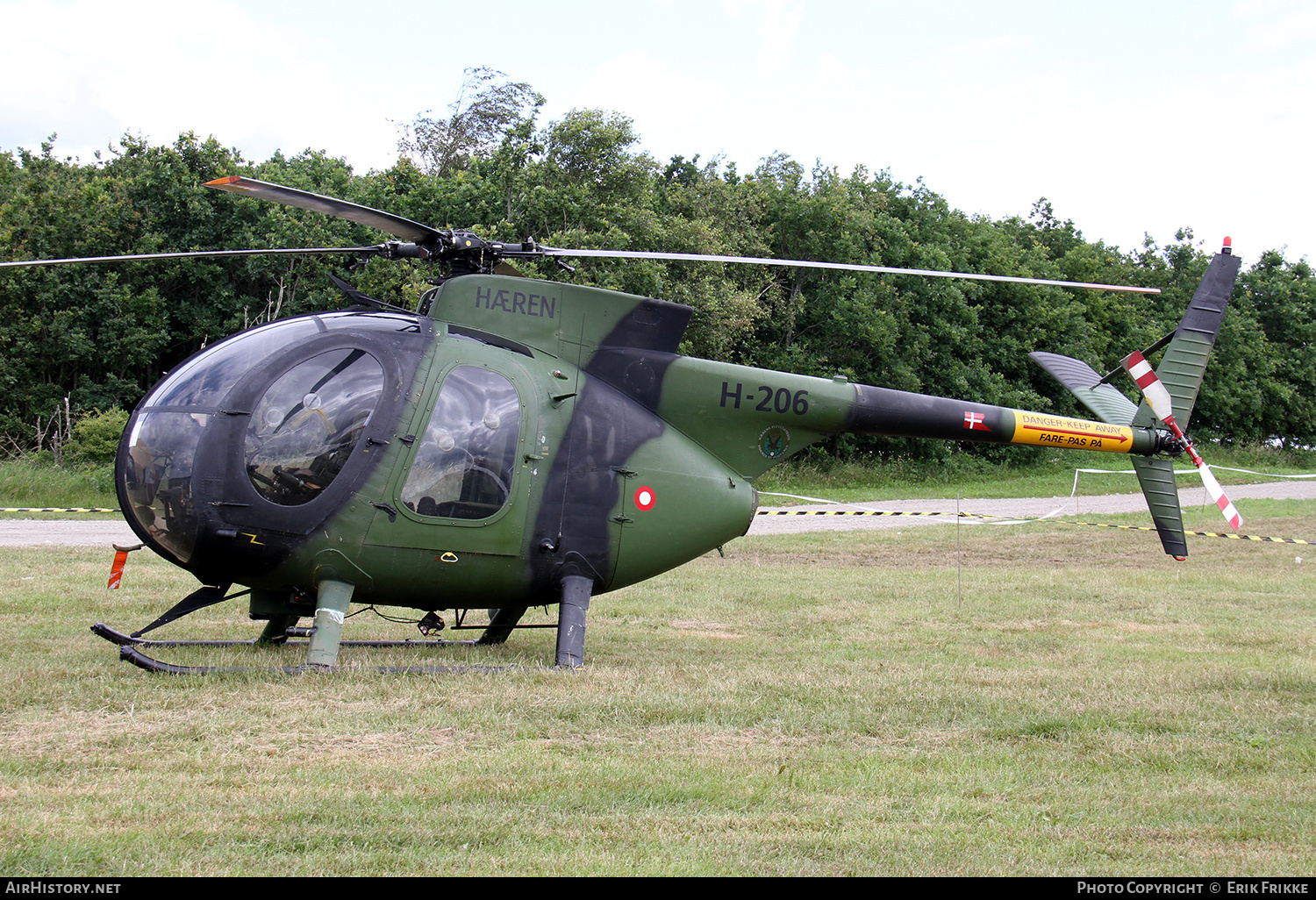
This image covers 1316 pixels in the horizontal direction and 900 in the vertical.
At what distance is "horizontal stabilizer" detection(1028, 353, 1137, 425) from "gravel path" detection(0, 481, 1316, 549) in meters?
7.38

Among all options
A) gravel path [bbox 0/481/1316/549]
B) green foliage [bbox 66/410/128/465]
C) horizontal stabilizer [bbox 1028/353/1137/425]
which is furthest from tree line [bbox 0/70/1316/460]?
horizontal stabilizer [bbox 1028/353/1137/425]

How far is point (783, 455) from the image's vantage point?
8656 millimetres

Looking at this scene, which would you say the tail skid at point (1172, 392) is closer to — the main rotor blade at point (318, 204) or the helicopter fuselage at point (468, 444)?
the helicopter fuselage at point (468, 444)

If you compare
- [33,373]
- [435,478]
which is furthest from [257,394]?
[33,373]

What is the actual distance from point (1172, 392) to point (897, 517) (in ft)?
38.3

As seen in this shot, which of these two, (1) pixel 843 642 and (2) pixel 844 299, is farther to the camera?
(2) pixel 844 299

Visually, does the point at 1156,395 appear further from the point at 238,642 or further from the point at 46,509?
the point at 46,509

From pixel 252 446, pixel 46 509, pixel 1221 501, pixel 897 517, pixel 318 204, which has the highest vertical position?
pixel 318 204

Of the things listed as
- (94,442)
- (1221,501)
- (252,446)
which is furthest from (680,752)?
(94,442)

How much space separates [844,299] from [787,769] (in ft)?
85.6

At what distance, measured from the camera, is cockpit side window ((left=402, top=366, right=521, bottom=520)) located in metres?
7.26

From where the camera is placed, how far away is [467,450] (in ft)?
24.2

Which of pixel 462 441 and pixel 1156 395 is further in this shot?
pixel 1156 395
